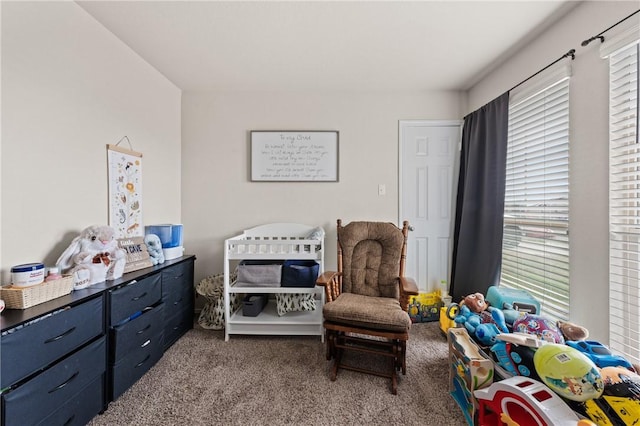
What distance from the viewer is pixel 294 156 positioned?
8.76 feet

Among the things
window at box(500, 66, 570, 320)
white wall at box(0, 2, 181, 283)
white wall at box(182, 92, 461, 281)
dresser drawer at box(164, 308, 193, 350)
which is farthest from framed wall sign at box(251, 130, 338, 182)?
window at box(500, 66, 570, 320)

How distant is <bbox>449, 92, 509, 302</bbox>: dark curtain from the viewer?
211 cm

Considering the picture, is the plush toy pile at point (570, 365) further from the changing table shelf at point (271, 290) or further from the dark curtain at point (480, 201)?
the changing table shelf at point (271, 290)

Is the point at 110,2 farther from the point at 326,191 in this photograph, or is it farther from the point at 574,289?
the point at 574,289

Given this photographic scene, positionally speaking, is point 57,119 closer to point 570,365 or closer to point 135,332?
point 135,332

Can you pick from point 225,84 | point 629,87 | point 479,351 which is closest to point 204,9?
point 225,84

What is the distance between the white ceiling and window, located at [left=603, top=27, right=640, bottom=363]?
0.59 meters

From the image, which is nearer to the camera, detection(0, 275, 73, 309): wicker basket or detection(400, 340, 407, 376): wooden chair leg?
detection(0, 275, 73, 309): wicker basket

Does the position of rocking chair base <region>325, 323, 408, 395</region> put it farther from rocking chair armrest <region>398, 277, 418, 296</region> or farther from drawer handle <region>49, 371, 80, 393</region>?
drawer handle <region>49, 371, 80, 393</region>

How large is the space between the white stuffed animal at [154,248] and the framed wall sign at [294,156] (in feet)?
3.57

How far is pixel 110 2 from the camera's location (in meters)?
1.54

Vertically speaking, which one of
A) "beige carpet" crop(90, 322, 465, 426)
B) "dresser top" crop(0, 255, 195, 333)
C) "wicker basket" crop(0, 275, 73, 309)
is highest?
"wicker basket" crop(0, 275, 73, 309)

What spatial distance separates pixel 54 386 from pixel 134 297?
53 cm

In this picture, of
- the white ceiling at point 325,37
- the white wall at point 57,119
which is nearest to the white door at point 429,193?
the white ceiling at point 325,37
